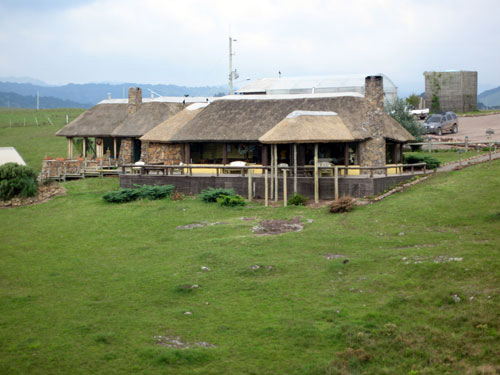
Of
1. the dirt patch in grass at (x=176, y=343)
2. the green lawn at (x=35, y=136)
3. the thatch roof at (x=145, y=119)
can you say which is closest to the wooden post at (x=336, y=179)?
the dirt patch in grass at (x=176, y=343)

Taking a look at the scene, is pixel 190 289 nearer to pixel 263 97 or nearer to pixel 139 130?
pixel 263 97

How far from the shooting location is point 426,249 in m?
18.7

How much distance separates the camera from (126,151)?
42938mm

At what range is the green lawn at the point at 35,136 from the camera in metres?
57.5

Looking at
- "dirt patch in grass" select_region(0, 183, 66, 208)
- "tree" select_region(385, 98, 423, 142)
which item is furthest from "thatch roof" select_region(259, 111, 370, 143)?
"dirt patch in grass" select_region(0, 183, 66, 208)

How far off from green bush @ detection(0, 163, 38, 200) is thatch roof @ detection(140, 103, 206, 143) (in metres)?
7.27

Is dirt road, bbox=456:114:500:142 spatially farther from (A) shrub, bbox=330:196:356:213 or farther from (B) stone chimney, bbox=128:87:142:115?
(B) stone chimney, bbox=128:87:142:115

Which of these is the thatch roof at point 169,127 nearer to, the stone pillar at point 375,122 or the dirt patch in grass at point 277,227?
the stone pillar at point 375,122

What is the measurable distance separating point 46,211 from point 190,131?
30.9ft

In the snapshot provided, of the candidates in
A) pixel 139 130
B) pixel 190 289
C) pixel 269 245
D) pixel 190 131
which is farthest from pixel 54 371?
pixel 139 130

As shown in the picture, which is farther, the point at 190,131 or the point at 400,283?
the point at 190,131

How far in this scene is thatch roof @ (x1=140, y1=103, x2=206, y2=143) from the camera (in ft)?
122

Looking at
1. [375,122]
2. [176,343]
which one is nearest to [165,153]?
[375,122]

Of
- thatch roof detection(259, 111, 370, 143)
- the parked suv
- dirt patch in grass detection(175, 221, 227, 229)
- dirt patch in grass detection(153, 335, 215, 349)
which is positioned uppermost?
the parked suv
